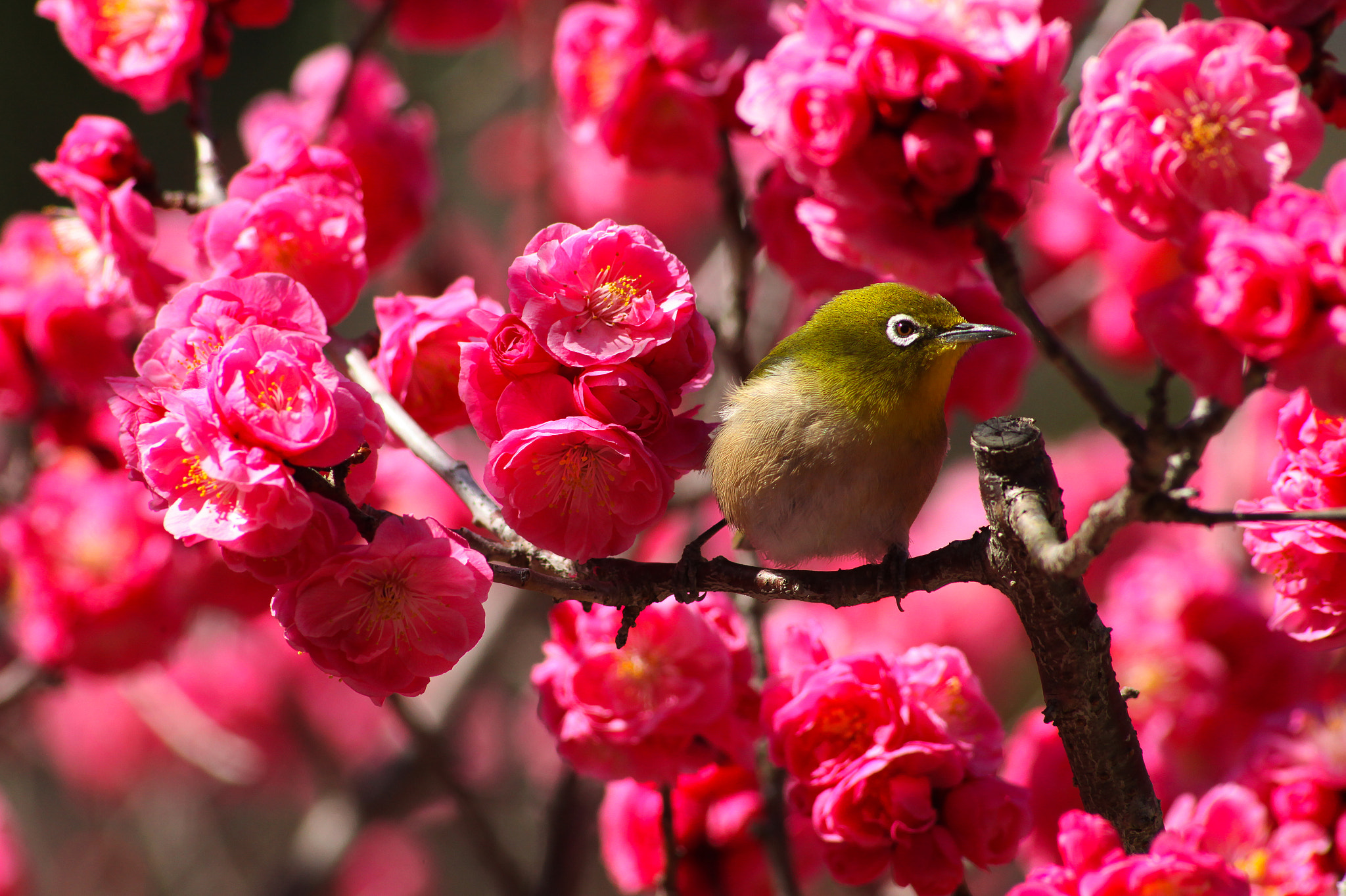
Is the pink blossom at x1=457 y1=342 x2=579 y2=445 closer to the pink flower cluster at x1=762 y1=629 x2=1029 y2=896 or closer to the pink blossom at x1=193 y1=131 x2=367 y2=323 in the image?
the pink blossom at x1=193 y1=131 x2=367 y2=323

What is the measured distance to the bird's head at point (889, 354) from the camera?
2.14 meters

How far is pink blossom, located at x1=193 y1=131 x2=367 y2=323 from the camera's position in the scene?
173cm

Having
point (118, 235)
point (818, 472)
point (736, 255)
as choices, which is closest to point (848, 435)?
point (818, 472)

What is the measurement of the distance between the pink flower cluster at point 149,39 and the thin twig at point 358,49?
0.38m

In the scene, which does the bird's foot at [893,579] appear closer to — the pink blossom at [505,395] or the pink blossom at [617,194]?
the pink blossom at [505,395]

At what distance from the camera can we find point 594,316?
4.63 feet

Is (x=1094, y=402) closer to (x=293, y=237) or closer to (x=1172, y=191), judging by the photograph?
(x=1172, y=191)

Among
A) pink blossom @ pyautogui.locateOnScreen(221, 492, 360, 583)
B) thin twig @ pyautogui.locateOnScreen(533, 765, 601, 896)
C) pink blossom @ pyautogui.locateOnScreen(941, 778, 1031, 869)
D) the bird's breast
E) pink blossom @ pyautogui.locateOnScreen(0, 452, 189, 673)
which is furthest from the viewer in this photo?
thin twig @ pyautogui.locateOnScreen(533, 765, 601, 896)

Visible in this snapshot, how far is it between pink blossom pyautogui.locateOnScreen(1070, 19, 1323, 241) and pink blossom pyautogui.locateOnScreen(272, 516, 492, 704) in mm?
920

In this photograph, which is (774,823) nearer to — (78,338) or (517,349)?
(517,349)

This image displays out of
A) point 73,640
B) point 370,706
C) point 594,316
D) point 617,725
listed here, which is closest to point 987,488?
point 594,316

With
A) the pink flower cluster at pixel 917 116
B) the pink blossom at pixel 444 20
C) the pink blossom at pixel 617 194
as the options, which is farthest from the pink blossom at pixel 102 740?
the pink flower cluster at pixel 917 116

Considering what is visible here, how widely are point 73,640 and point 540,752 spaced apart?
6.73 feet

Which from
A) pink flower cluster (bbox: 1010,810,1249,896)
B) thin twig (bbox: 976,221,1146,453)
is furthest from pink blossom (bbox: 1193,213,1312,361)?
pink flower cluster (bbox: 1010,810,1249,896)
